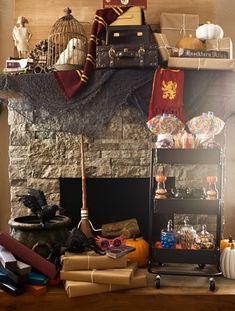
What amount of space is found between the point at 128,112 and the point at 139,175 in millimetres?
453

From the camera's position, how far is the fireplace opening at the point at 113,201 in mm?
3344

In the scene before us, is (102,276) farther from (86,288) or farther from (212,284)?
(212,284)

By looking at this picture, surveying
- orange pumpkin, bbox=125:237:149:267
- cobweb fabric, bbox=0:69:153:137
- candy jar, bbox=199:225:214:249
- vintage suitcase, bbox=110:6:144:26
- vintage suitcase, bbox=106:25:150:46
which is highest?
vintage suitcase, bbox=110:6:144:26

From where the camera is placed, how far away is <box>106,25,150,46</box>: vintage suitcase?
299 cm

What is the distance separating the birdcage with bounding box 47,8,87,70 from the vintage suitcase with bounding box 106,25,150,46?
0.79 feet

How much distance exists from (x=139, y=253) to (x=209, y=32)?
156cm

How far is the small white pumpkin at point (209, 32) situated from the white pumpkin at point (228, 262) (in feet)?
4.73

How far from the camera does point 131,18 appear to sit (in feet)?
10.1

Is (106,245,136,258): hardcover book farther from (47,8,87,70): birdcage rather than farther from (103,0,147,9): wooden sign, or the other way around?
(103,0,147,9): wooden sign

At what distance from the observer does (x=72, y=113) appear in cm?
315

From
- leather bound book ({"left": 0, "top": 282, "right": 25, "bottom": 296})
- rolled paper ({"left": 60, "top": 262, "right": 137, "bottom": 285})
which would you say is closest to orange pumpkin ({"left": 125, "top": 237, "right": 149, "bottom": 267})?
rolled paper ({"left": 60, "top": 262, "right": 137, "bottom": 285})

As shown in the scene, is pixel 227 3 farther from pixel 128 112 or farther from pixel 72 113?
pixel 72 113

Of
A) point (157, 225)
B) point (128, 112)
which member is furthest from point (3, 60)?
point (157, 225)

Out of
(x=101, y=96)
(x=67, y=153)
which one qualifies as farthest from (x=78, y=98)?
(x=67, y=153)
